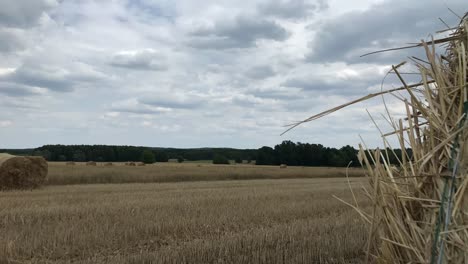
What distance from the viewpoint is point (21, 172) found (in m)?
19.0

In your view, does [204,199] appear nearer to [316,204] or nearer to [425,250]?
[316,204]

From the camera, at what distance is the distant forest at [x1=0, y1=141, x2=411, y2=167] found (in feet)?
161

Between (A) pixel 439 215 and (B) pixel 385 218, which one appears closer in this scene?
(A) pixel 439 215

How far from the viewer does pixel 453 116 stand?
2.43m

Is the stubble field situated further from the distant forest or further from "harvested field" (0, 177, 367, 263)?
the distant forest

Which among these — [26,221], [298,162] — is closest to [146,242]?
[26,221]

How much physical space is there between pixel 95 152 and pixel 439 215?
160 feet

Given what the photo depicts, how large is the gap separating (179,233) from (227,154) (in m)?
52.2

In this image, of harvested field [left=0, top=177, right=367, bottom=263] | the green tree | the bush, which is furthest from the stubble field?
the bush

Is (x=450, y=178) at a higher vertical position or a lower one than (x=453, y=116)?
lower

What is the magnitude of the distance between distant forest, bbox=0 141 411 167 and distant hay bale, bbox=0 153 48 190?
2653 cm

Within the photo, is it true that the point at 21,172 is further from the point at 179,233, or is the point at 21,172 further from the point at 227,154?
the point at 227,154

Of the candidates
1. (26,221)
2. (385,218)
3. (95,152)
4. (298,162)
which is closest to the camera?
(385,218)

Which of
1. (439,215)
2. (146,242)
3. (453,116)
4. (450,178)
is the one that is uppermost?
(453,116)
